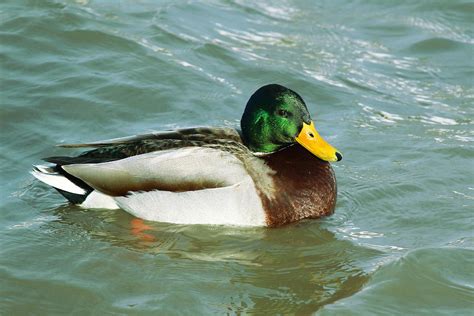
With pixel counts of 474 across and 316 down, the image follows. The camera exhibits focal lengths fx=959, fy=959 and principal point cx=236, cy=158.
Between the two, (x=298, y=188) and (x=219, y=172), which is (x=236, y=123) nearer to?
(x=298, y=188)

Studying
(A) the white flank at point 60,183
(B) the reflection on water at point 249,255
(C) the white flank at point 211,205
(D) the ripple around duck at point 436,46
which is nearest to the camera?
(B) the reflection on water at point 249,255

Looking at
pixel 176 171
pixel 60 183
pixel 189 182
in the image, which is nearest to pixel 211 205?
pixel 189 182

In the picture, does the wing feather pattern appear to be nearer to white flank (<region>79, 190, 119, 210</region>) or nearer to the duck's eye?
white flank (<region>79, 190, 119, 210</region>)

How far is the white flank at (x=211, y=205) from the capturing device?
7.18 metres

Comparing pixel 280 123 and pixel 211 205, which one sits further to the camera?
pixel 280 123

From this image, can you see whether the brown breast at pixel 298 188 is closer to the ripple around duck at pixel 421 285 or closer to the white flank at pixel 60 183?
the ripple around duck at pixel 421 285

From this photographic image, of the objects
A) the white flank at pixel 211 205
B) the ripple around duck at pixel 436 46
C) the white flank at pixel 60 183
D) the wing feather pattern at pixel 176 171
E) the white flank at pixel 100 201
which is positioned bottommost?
the white flank at pixel 100 201

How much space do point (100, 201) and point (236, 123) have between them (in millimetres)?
2276

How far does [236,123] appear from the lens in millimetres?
9430

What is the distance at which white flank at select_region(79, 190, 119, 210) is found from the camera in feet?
24.7

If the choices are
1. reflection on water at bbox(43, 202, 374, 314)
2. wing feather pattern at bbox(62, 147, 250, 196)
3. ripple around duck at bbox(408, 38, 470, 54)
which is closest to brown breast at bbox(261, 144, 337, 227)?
reflection on water at bbox(43, 202, 374, 314)

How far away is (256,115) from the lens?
7609 millimetres

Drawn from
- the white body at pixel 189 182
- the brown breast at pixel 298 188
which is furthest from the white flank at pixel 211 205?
the brown breast at pixel 298 188

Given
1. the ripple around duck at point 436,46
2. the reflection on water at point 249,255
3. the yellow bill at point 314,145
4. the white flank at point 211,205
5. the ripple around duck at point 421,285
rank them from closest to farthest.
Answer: the ripple around duck at point 421,285 → the reflection on water at point 249,255 → the white flank at point 211,205 → the yellow bill at point 314,145 → the ripple around duck at point 436,46
